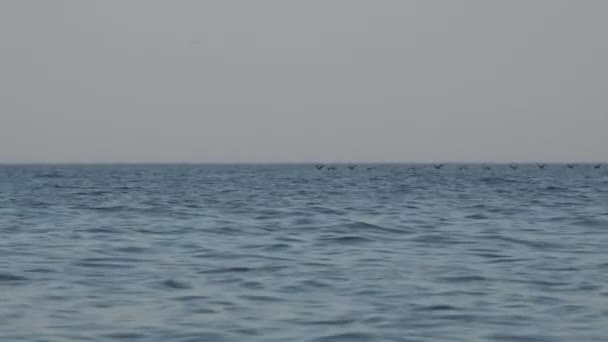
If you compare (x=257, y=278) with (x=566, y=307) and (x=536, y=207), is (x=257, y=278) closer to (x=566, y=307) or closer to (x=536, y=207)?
(x=566, y=307)

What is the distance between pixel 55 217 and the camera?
3528 centimetres

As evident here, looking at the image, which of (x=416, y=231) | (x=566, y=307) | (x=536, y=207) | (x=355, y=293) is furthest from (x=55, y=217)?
(x=566, y=307)

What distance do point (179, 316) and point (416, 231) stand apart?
15.2m

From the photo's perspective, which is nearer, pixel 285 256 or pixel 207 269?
pixel 207 269

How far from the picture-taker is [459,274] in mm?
18250

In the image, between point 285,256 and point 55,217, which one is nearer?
point 285,256

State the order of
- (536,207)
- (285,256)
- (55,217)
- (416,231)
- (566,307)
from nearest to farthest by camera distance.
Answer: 1. (566,307)
2. (285,256)
3. (416,231)
4. (55,217)
5. (536,207)

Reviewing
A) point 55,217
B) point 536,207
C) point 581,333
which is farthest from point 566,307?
point 536,207

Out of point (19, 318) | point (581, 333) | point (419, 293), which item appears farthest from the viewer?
point (419, 293)

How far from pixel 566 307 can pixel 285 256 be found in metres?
7.93

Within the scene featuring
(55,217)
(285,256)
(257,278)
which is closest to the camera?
(257,278)

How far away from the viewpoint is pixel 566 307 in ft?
48.0

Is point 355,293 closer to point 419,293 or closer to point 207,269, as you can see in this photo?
point 419,293

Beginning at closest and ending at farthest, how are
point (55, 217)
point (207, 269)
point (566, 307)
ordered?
point (566, 307) < point (207, 269) < point (55, 217)
